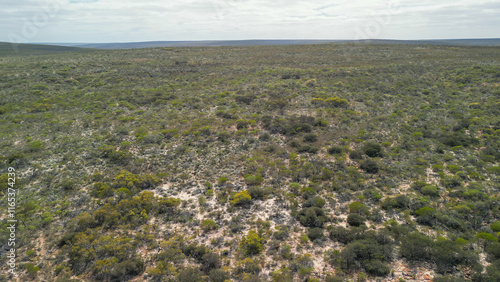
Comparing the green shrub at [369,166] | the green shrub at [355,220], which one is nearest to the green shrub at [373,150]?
the green shrub at [369,166]

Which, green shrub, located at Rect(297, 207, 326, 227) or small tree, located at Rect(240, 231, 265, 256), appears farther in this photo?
green shrub, located at Rect(297, 207, 326, 227)

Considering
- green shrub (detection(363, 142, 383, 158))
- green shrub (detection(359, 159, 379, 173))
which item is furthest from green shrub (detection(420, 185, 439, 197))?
green shrub (detection(363, 142, 383, 158))

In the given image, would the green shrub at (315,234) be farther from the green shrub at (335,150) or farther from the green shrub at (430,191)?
the green shrub at (335,150)

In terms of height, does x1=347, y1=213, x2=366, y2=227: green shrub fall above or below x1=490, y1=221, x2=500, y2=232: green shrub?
below

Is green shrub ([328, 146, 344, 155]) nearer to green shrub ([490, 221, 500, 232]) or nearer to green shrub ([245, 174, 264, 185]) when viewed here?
green shrub ([245, 174, 264, 185])

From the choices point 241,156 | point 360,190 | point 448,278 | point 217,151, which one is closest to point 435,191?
point 360,190

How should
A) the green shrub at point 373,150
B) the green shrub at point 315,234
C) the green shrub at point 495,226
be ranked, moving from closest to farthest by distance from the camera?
the green shrub at point 495,226 → the green shrub at point 315,234 → the green shrub at point 373,150

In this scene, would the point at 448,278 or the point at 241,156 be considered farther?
the point at 241,156

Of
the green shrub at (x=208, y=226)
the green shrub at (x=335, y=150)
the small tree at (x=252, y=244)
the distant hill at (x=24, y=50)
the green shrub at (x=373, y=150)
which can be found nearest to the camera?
the small tree at (x=252, y=244)

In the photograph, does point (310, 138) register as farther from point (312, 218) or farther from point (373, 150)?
point (312, 218)

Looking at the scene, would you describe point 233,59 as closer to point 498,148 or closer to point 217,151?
point 217,151

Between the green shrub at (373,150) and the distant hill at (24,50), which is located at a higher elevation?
the distant hill at (24,50)
